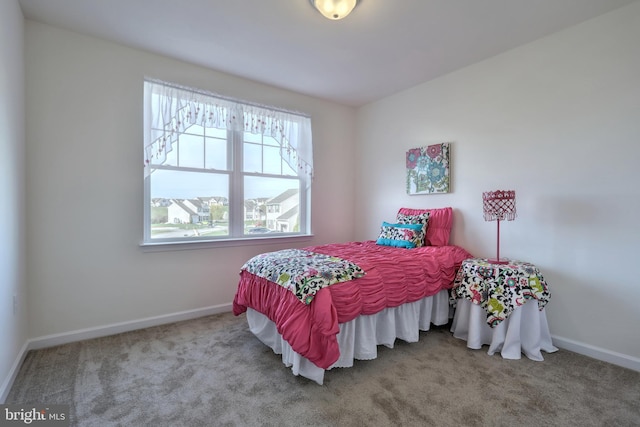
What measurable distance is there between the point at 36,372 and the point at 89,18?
2.60 metres

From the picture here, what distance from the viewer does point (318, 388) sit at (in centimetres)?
185

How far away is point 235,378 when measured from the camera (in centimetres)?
196

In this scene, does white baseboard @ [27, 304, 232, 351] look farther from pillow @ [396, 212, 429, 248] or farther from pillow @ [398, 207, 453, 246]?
pillow @ [398, 207, 453, 246]

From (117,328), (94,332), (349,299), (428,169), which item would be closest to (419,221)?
(428,169)

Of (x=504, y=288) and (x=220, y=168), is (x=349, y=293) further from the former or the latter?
(x=220, y=168)

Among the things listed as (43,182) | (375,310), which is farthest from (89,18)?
(375,310)

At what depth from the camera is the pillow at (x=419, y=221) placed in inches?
122

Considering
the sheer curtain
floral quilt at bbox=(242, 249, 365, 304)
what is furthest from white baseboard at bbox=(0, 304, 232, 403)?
the sheer curtain

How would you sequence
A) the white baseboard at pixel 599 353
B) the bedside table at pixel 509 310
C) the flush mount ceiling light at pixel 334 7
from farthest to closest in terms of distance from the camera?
the bedside table at pixel 509 310 < the white baseboard at pixel 599 353 < the flush mount ceiling light at pixel 334 7

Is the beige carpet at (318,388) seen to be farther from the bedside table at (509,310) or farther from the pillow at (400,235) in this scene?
the pillow at (400,235)

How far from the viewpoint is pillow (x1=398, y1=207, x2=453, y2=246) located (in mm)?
3115

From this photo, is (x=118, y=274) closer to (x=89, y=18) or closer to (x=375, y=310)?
(x=89, y=18)

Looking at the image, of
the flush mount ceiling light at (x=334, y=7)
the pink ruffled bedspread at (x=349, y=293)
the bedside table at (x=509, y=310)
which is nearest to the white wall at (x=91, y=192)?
the pink ruffled bedspread at (x=349, y=293)

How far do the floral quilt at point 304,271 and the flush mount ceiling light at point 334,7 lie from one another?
174 centimetres
